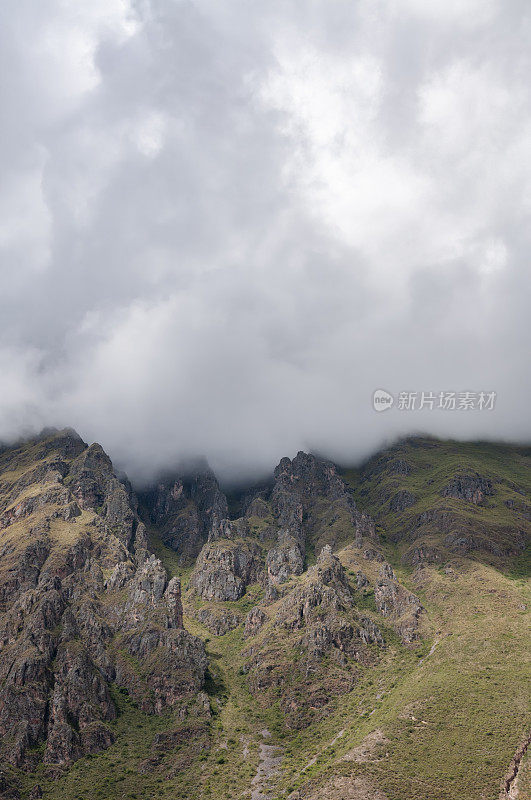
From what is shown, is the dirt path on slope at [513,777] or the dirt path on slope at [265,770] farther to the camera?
the dirt path on slope at [265,770]

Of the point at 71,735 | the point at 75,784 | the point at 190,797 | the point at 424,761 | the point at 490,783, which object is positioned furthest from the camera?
the point at 71,735

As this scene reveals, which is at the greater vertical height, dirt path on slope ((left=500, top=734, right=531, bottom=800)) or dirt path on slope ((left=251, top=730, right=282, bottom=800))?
dirt path on slope ((left=500, top=734, right=531, bottom=800))

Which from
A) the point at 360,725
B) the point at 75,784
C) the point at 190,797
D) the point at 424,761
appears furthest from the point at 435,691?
the point at 75,784

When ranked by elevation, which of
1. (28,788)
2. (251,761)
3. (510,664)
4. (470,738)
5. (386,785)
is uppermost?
(510,664)

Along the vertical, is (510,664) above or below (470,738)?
above

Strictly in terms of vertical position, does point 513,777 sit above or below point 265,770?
above

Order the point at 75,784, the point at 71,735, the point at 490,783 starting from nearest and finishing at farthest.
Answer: the point at 490,783, the point at 75,784, the point at 71,735

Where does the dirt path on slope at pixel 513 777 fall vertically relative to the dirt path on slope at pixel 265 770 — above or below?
above

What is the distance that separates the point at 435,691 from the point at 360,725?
92.1 feet

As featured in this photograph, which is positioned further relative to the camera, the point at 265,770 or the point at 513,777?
the point at 265,770

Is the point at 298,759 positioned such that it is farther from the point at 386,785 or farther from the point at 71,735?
the point at 71,735

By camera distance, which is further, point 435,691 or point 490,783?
point 435,691

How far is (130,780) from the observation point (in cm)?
17500

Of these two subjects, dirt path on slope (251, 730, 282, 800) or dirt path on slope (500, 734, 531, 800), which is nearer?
dirt path on slope (500, 734, 531, 800)
